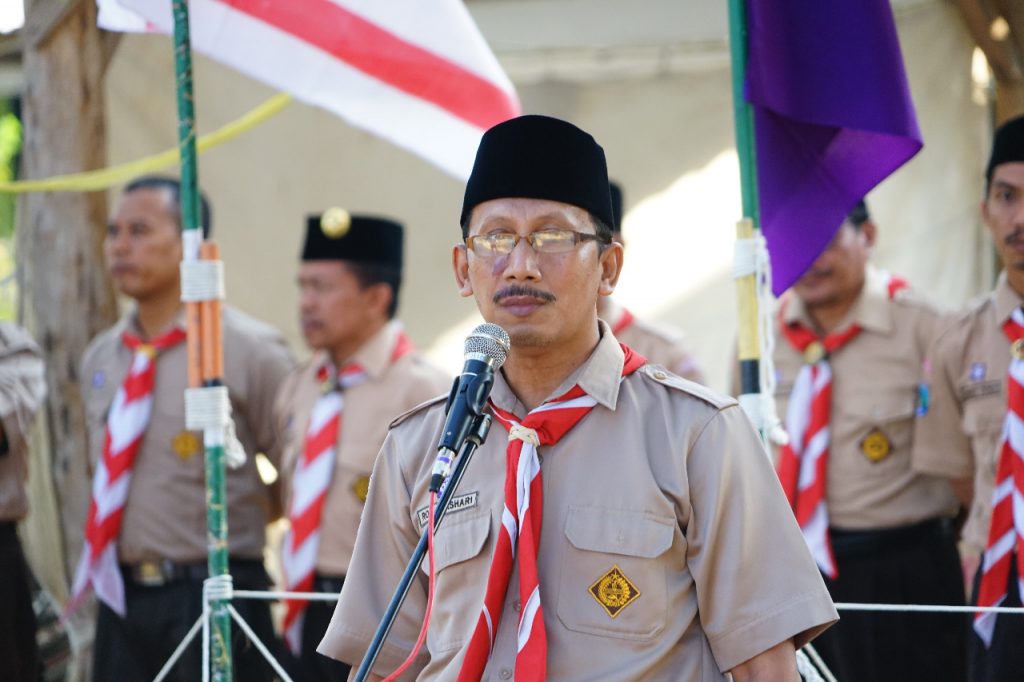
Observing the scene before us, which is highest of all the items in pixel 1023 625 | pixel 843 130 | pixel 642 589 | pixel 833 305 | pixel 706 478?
pixel 843 130

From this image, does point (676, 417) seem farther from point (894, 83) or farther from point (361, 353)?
point (361, 353)

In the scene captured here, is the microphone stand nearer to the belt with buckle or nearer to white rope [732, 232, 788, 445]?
white rope [732, 232, 788, 445]

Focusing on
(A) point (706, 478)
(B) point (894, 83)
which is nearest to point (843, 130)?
(B) point (894, 83)

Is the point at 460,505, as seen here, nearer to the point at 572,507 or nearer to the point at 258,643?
the point at 572,507

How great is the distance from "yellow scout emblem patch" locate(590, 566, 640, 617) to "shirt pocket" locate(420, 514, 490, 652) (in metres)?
0.23

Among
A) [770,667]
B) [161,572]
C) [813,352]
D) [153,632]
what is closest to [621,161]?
[813,352]

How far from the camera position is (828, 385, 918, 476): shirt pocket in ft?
14.5

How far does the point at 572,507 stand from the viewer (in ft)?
7.54

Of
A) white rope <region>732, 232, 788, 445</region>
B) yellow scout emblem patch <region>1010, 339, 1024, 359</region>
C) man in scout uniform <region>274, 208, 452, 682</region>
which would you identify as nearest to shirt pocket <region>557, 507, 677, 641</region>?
white rope <region>732, 232, 788, 445</region>

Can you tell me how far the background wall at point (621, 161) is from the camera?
617 centimetres

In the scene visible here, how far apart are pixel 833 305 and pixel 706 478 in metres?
2.64

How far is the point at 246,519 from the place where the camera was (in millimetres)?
4895

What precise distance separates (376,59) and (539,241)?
5.09ft

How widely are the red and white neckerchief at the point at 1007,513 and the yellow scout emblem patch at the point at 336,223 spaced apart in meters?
2.68
